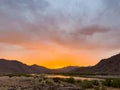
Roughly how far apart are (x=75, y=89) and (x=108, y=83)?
9.25 metres

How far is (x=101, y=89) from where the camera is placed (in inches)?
1137

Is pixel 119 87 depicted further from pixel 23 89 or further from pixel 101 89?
pixel 23 89

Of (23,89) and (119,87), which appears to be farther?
(119,87)

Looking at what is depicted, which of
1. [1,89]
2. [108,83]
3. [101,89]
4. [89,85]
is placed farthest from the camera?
[108,83]

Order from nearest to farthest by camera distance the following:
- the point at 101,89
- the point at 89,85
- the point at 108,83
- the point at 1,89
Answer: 1. the point at 1,89
2. the point at 101,89
3. the point at 89,85
4. the point at 108,83

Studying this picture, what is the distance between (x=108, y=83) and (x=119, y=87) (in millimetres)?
2740

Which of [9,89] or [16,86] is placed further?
[16,86]

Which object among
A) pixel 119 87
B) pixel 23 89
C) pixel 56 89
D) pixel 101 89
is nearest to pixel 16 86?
pixel 23 89

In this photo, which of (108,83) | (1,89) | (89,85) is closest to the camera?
(1,89)

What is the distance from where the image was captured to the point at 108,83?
3734 cm

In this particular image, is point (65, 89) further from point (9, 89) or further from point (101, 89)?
point (9, 89)

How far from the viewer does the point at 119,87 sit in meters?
34.8

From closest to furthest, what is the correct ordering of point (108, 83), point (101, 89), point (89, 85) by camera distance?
point (101, 89)
point (89, 85)
point (108, 83)

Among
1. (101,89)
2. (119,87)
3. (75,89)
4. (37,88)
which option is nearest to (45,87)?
(37,88)
